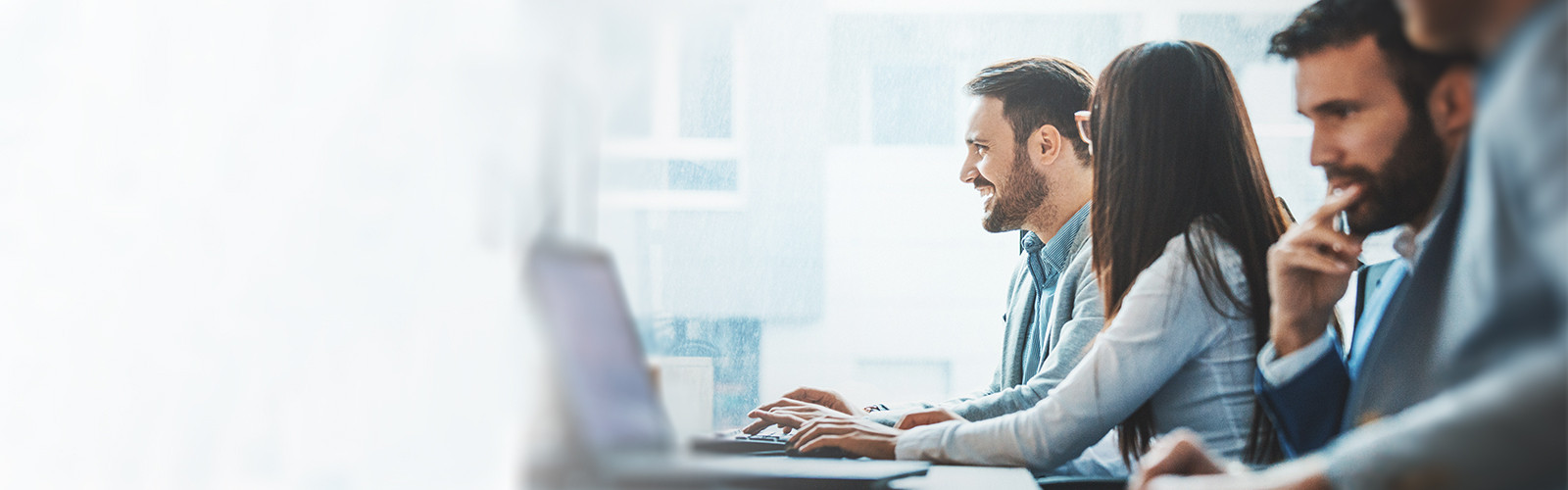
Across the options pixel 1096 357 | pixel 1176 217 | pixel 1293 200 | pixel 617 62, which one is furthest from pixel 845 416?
pixel 1293 200

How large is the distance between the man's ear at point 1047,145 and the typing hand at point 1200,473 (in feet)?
2.30

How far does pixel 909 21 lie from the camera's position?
1.38 meters

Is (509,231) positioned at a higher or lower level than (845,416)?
higher

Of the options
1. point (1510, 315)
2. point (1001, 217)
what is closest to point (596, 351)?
point (1510, 315)

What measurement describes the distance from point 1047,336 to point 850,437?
386 millimetres

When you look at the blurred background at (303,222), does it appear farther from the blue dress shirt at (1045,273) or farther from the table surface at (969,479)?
the blue dress shirt at (1045,273)

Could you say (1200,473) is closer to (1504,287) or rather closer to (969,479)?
(969,479)

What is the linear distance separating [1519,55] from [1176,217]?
0.60m

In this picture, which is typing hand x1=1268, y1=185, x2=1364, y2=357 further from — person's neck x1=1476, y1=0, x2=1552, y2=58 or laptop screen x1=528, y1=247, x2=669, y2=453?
laptop screen x1=528, y1=247, x2=669, y2=453

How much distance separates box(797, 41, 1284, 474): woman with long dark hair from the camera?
2.86ft

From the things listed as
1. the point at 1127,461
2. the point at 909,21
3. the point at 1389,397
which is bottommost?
the point at 1127,461

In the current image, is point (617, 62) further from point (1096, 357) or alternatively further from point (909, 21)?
point (909, 21)

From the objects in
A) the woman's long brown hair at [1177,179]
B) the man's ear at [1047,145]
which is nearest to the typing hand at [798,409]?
the woman's long brown hair at [1177,179]

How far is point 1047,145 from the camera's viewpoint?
1.34 metres
